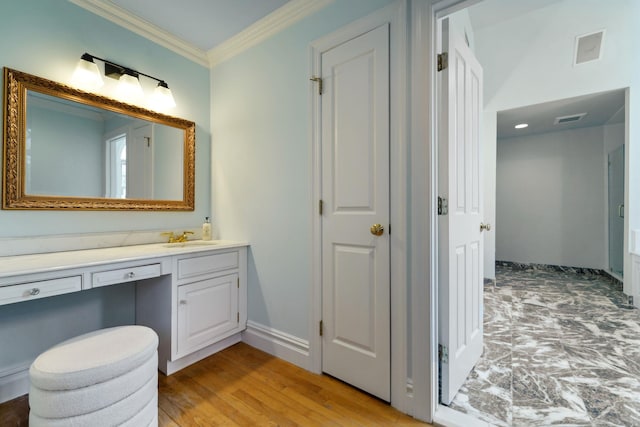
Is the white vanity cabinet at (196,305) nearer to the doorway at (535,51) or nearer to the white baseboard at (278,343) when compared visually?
the white baseboard at (278,343)

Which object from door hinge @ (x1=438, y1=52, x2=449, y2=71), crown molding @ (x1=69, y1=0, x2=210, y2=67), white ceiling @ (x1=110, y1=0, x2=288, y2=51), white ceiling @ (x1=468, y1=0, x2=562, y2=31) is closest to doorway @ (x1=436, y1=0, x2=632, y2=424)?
white ceiling @ (x1=468, y1=0, x2=562, y2=31)

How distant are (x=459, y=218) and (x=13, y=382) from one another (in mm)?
2702

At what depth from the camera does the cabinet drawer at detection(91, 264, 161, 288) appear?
143cm

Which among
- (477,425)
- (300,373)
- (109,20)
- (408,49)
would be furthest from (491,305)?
(109,20)

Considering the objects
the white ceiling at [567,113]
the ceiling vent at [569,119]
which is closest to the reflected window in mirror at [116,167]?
the white ceiling at [567,113]

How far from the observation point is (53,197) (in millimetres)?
1688

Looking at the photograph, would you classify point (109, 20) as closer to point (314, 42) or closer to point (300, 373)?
point (314, 42)

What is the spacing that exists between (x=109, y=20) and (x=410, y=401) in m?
3.13

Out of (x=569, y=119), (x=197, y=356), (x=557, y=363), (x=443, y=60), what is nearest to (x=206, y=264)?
(x=197, y=356)

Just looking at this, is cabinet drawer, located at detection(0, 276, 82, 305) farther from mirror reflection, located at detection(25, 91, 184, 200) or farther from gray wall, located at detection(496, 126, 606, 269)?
gray wall, located at detection(496, 126, 606, 269)

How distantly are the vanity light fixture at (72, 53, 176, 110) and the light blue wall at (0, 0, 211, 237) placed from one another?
7 centimetres

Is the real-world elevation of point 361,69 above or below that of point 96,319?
above

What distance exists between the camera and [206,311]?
6.30 feet

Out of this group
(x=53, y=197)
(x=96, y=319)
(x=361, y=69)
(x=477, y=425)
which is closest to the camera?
(x=477, y=425)
